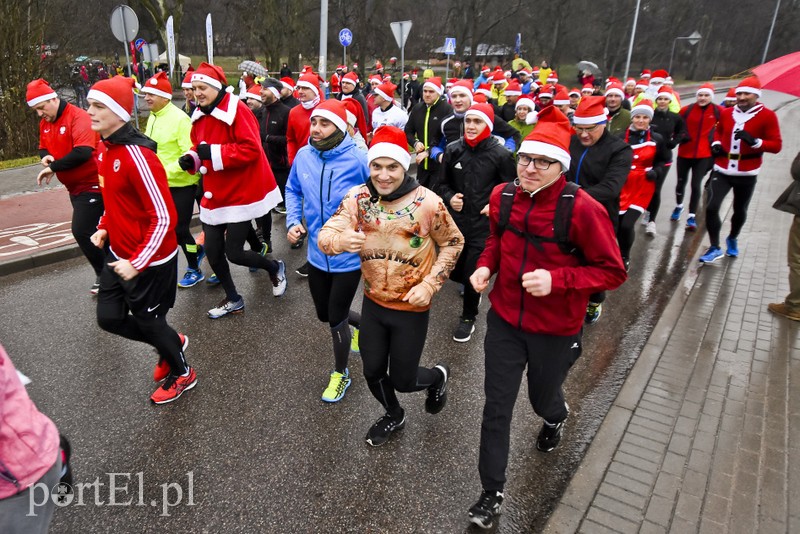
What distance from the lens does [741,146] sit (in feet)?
20.0

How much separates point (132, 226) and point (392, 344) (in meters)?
1.86

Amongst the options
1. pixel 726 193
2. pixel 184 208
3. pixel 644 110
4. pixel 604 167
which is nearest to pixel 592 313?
pixel 604 167

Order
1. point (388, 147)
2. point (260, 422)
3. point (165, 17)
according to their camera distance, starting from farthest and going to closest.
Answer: point (165, 17), point (260, 422), point (388, 147)

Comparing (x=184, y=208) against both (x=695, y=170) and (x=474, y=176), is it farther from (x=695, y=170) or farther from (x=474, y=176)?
(x=695, y=170)

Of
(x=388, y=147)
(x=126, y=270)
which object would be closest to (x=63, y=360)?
(x=126, y=270)

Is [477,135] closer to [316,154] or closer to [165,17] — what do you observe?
[316,154]

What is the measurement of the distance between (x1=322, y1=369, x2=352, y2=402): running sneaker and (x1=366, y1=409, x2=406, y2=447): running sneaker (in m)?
0.47

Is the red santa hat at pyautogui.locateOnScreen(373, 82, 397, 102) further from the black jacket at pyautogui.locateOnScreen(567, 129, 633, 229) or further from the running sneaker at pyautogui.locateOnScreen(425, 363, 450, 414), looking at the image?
the running sneaker at pyautogui.locateOnScreen(425, 363, 450, 414)

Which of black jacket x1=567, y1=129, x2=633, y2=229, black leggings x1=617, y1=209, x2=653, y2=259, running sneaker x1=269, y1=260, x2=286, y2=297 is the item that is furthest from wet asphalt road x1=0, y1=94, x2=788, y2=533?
black jacket x1=567, y1=129, x2=633, y2=229

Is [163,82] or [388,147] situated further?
[163,82]

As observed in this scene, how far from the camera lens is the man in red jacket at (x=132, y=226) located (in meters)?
3.20

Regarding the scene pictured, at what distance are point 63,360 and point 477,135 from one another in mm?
3974

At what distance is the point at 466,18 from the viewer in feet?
130

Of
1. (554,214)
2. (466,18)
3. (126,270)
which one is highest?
(466,18)
